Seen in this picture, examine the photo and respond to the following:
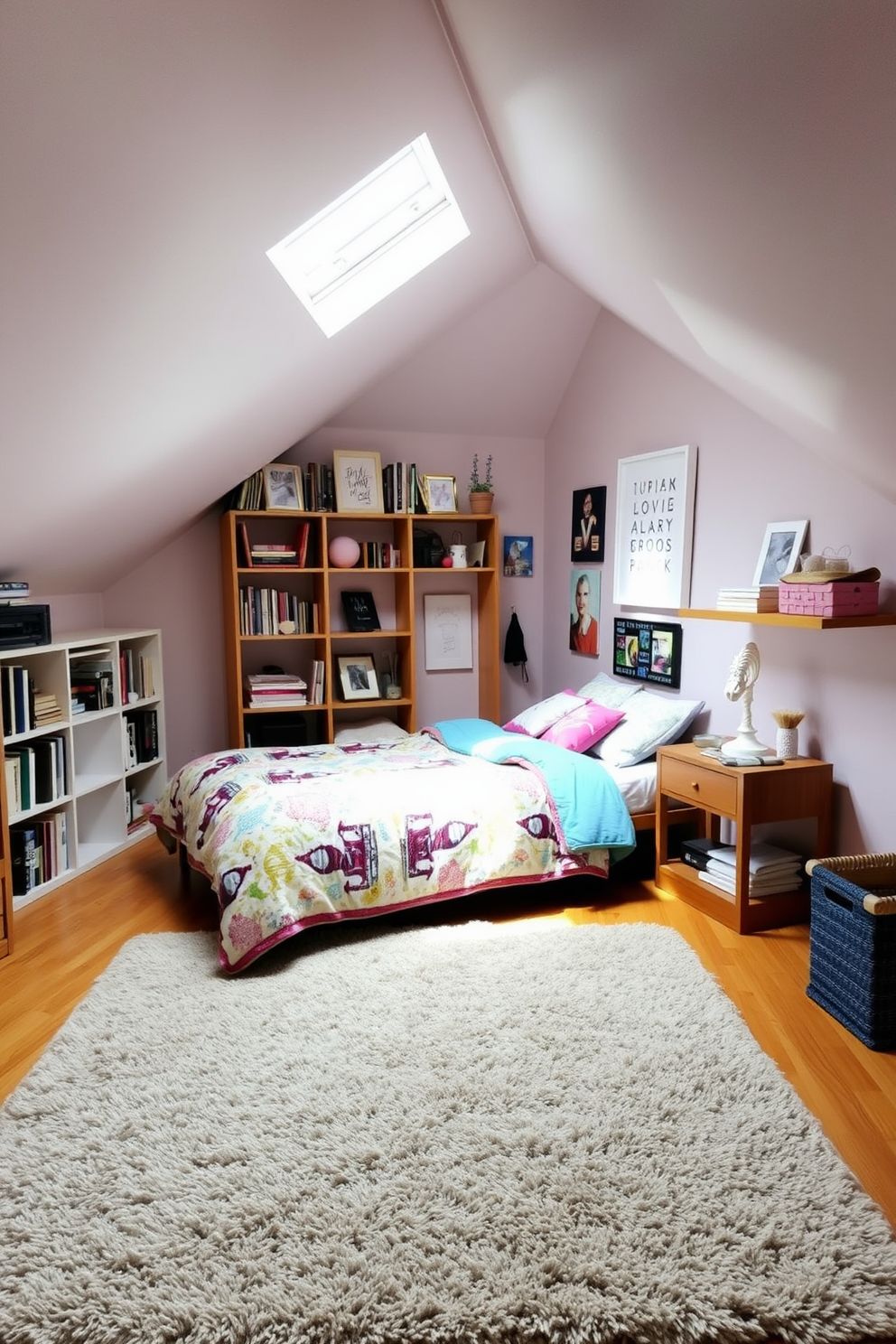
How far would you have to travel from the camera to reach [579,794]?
3297 millimetres

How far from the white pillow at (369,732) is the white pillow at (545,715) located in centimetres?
69

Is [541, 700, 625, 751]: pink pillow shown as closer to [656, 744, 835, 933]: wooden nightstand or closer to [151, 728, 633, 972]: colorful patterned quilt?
[151, 728, 633, 972]: colorful patterned quilt

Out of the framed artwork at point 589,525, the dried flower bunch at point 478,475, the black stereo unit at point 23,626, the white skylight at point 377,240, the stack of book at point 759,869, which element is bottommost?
the stack of book at point 759,869

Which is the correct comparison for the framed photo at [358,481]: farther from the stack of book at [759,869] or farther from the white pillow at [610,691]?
the stack of book at [759,869]

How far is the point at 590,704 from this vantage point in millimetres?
4016

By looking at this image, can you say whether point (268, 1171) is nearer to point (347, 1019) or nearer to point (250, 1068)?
point (250, 1068)

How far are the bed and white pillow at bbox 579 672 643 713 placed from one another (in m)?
0.50

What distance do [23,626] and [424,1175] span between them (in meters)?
2.65

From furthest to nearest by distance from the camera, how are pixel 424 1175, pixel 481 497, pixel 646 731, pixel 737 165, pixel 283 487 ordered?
1. pixel 481 497
2. pixel 283 487
3. pixel 646 731
4. pixel 424 1175
5. pixel 737 165

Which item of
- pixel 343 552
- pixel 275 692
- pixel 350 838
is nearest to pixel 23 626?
pixel 275 692

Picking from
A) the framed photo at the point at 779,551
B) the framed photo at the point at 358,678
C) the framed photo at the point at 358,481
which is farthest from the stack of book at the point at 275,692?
the framed photo at the point at 779,551

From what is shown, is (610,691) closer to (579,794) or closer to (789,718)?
(579,794)

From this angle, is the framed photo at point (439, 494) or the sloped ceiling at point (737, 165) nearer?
the sloped ceiling at point (737, 165)

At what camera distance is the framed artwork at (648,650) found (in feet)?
13.2
